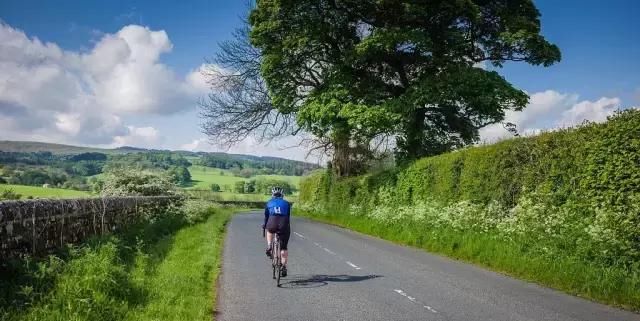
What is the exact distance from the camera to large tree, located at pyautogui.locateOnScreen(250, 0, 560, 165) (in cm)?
2589

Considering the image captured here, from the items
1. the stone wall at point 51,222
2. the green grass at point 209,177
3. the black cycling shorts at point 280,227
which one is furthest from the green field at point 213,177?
the black cycling shorts at point 280,227

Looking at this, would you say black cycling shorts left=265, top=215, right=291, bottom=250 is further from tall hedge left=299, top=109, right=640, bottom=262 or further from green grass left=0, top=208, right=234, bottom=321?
tall hedge left=299, top=109, right=640, bottom=262

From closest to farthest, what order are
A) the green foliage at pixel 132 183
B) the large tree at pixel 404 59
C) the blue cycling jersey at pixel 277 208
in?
the blue cycling jersey at pixel 277 208
the large tree at pixel 404 59
the green foliage at pixel 132 183

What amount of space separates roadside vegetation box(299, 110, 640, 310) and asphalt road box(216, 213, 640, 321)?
862mm

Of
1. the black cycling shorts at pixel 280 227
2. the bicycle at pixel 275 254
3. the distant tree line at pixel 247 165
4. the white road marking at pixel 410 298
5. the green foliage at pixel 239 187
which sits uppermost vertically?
the distant tree line at pixel 247 165

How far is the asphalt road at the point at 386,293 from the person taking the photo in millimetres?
8742

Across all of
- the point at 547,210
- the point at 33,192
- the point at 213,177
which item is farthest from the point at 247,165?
the point at 547,210

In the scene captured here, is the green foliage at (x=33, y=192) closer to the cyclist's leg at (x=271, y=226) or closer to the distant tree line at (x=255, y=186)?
the cyclist's leg at (x=271, y=226)

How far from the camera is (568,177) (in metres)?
13.7

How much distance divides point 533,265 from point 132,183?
2595 cm

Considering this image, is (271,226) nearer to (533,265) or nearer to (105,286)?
(105,286)

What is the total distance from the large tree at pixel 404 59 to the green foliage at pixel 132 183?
10392 millimetres

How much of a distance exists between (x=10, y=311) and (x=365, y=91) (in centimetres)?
2377

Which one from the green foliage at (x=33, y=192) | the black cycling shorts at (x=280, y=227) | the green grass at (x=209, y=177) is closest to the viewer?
the black cycling shorts at (x=280, y=227)
